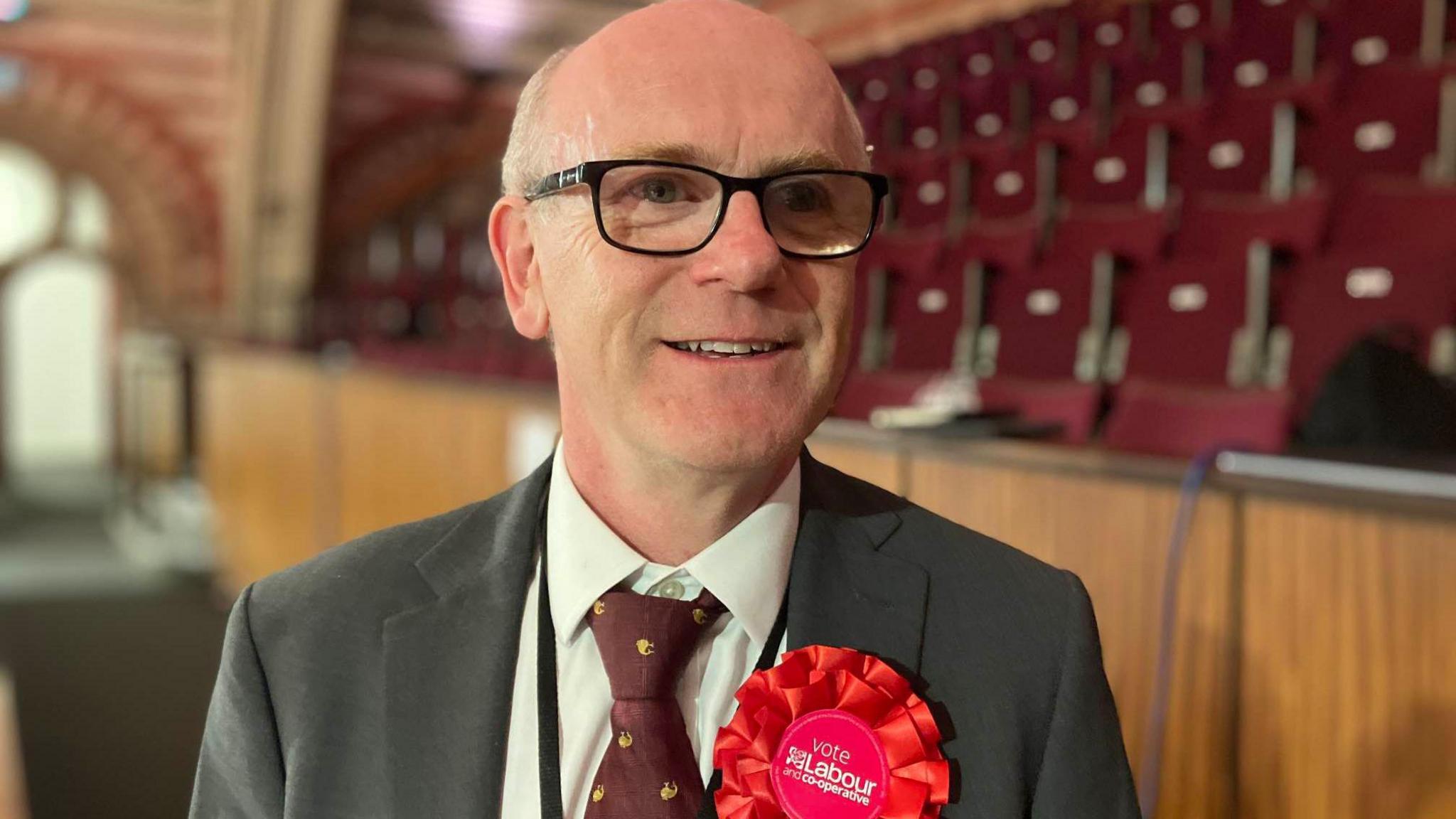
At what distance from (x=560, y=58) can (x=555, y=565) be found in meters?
0.14

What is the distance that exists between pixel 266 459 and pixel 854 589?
1.72m

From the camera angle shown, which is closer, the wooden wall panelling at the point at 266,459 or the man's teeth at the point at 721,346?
the man's teeth at the point at 721,346

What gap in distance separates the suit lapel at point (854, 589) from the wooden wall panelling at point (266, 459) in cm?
93

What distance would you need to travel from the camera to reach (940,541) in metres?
0.37

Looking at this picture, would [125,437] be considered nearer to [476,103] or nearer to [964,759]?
[476,103]

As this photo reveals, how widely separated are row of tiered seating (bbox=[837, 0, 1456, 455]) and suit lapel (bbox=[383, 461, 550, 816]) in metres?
0.72

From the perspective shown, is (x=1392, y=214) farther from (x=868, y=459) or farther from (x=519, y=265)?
(x=519, y=265)

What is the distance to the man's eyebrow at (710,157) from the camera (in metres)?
0.30

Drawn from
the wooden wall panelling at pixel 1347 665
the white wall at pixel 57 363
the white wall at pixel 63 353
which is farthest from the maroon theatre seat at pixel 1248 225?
the white wall at pixel 57 363

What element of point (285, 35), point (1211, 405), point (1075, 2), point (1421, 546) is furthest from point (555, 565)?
point (285, 35)

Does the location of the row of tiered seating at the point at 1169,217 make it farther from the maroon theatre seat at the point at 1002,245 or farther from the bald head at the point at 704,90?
the bald head at the point at 704,90

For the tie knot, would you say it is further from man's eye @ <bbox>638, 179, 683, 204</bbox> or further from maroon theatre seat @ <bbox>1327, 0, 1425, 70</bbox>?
maroon theatre seat @ <bbox>1327, 0, 1425, 70</bbox>

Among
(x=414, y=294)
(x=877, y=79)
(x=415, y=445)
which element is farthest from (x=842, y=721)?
(x=414, y=294)

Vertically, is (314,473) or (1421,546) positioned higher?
(1421,546)
